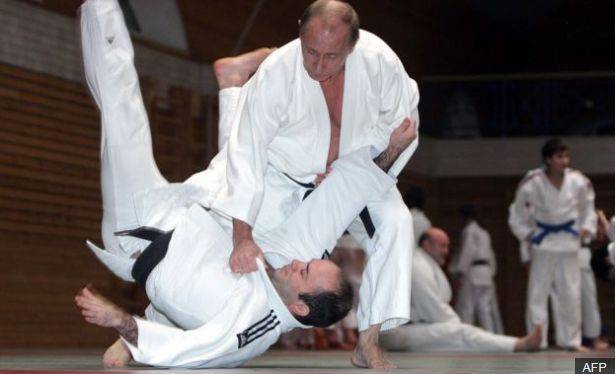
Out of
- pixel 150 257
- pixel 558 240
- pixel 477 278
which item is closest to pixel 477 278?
pixel 477 278

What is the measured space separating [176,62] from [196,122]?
0.66 metres

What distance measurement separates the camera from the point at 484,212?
15320 mm

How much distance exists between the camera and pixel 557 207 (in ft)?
31.6

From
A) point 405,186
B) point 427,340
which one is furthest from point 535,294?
point 405,186

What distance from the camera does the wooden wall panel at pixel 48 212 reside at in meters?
8.72

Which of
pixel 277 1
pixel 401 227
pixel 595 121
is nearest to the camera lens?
pixel 401 227

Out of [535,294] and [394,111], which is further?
[535,294]

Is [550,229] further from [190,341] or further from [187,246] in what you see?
[190,341]

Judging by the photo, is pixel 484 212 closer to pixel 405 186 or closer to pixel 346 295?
pixel 405 186

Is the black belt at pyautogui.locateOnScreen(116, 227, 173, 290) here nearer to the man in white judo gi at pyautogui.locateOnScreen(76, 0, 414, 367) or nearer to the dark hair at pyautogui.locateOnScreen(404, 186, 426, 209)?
the man in white judo gi at pyautogui.locateOnScreen(76, 0, 414, 367)

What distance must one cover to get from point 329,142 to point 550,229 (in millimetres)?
5334

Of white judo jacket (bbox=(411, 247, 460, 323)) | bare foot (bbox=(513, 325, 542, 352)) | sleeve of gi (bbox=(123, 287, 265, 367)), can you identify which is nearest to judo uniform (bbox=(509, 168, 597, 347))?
white judo jacket (bbox=(411, 247, 460, 323))

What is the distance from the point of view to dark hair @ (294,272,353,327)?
4348 mm

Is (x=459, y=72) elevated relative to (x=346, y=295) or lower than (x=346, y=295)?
elevated
